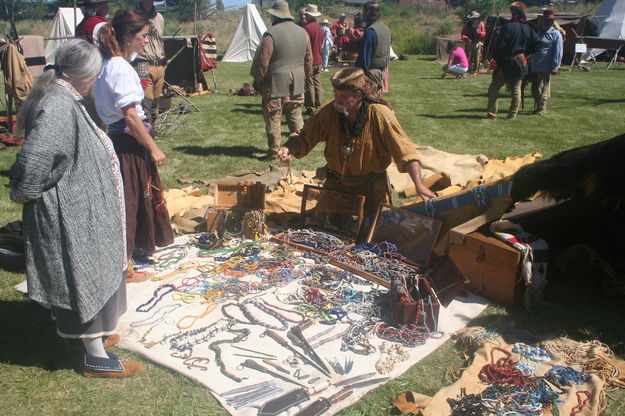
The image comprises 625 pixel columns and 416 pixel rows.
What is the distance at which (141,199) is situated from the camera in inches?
151

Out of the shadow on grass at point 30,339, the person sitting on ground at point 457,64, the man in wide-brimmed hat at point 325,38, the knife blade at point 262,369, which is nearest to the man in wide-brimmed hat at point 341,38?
the man in wide-brimmed hat at point 325,38

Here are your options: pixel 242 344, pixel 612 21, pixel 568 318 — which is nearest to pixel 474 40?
pixel 612 21

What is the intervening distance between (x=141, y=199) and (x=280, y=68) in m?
3.40

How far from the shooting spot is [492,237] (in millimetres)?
3725

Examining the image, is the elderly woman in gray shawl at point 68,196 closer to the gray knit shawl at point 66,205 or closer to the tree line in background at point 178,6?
the gray knit shawl at point 66,205

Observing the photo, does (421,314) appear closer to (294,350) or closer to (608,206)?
(294,350)

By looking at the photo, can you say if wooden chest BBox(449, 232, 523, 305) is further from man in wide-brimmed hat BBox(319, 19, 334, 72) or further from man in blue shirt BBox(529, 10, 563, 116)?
man in wide-brimmed hat BBox(319, 19, 334, 72)

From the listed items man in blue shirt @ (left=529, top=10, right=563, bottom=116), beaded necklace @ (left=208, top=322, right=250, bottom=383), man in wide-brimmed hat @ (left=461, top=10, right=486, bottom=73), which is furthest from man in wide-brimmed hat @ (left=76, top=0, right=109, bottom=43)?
man in wide-brimmed hat @ (left=461, top=10, right=486, bottom=73)

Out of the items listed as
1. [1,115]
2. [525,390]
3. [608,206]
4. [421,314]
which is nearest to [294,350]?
[421,314]

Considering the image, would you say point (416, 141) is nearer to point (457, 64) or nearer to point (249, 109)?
point (249, 109)

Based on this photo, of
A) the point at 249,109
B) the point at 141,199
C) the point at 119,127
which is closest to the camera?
the point at 119,127

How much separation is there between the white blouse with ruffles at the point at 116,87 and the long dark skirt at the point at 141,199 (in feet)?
0.88

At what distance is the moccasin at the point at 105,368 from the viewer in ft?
9.42

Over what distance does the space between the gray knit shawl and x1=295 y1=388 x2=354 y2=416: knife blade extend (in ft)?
3.78
